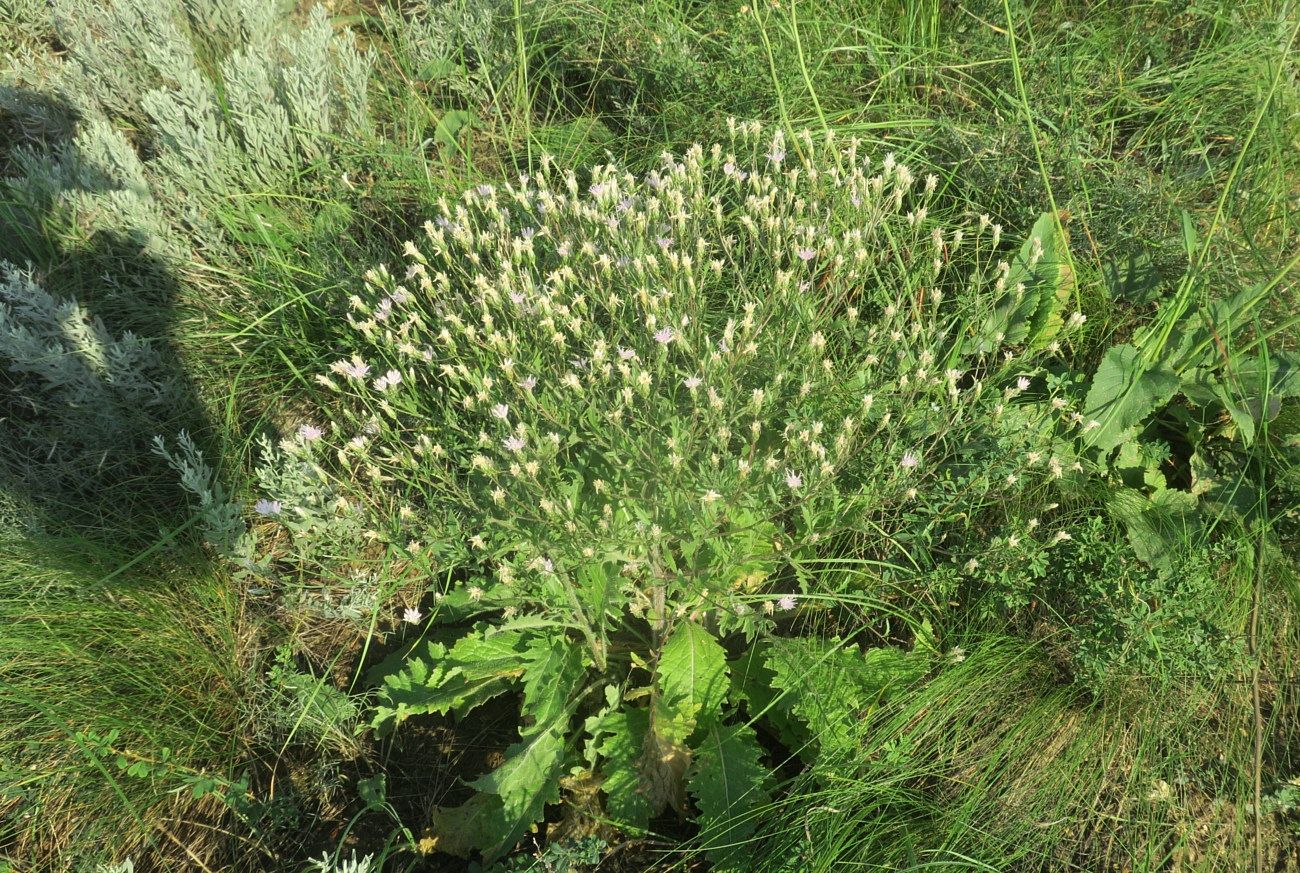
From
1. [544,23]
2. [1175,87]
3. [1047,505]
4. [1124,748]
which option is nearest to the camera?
[1124,748]

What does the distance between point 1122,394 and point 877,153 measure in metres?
1.43

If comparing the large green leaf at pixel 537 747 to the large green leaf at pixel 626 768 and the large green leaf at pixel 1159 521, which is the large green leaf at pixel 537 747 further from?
the large green leaf at pixel 1159 521

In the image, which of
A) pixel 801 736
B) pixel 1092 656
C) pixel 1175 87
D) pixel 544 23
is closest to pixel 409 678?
pixel 801 736

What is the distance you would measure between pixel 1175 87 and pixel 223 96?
13.1ft

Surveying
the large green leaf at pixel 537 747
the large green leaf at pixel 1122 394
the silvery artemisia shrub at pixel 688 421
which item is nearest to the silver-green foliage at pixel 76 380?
the silvery artemisia shrub at pixel 688 421

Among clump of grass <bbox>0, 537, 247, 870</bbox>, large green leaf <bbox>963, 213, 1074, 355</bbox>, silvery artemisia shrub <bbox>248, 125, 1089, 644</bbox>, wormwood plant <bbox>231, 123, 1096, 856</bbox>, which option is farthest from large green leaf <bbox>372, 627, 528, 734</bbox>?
large green leaf <bbox>963, 213, 1074, 355</bbox>

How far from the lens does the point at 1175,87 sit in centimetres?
354

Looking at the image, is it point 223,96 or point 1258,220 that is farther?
point 223,96

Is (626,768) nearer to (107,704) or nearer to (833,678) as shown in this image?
(833,678)

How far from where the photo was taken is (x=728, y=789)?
2287mm

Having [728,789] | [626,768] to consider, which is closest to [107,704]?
[626,768]

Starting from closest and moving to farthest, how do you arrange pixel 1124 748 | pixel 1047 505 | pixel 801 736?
pixel 1124 748 < pixel 801 736 < pixel 1047 505

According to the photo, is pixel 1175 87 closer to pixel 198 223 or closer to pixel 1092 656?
pixel 1092 656

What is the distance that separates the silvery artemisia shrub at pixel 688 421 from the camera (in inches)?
91.4
